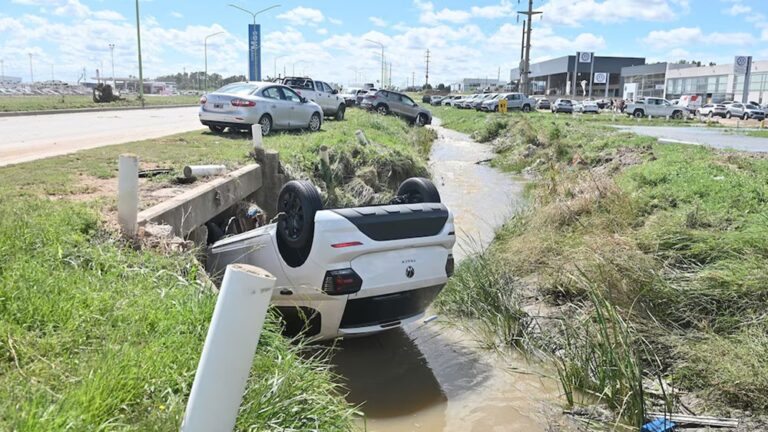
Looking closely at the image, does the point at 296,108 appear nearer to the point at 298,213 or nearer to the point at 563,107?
the point at 298,213

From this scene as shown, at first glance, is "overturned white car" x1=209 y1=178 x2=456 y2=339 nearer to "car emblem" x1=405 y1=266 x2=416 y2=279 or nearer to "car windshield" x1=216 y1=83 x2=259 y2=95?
"car emblem" x1=405 y1=266 x2=416 y2=279

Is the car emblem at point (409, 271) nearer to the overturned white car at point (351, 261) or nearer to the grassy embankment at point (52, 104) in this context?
the overturned white car at point (351, 261)

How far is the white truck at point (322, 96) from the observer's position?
1002 inches

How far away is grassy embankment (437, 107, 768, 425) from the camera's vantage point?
207 inches

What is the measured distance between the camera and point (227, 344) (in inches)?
97.0

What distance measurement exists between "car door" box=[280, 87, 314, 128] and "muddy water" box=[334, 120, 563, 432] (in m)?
10.9

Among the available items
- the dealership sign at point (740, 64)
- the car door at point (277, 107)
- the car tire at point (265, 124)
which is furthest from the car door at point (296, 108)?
the dealership sign at point (740, 64)

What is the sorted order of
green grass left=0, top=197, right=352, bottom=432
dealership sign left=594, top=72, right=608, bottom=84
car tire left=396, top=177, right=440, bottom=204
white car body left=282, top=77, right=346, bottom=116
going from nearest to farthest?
green grass left=0, top=197, right=352, bottom=432 → car tire left=396, top=177, right=440, bottom=204 → white car body left=282, top=77, right=346, bottom=116 → dealership sign left=594, top=72, right=608, bottom=84

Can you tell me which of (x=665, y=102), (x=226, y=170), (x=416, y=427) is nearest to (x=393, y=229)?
(x=416, y=427)

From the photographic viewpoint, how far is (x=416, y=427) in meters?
5.29

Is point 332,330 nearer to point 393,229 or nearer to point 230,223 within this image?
point 393,229

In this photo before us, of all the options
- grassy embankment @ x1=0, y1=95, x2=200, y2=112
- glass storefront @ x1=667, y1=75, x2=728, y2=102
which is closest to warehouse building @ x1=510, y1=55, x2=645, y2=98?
glass storefront @ x1=667, y1=75, x2=728, y2=102

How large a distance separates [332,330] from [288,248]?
843 mm

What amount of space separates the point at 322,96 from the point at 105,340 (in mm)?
23083
